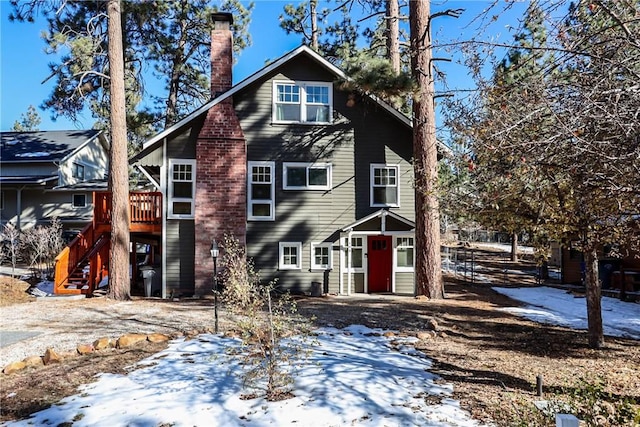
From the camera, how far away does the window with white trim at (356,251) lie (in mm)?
13938

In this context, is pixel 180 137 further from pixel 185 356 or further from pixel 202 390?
pixel 202 390

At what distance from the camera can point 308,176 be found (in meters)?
13.9

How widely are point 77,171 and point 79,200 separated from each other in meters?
2.91

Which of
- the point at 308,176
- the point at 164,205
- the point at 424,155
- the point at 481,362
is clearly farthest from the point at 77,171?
the point at 481,362

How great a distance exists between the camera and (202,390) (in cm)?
482

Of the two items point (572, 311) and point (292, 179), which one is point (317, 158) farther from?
point (572, 311)

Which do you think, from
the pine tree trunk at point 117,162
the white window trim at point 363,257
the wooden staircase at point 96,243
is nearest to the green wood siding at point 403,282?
the white window trim at point 363,257

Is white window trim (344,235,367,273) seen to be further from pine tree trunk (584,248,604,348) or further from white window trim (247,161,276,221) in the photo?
pine tree trunk (584,248,604,348)

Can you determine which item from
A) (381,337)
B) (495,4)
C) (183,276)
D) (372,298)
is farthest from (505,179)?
(183,276)

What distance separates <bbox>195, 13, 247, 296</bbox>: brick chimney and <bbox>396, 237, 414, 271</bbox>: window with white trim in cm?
519

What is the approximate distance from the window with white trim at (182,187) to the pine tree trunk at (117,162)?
1347 mm

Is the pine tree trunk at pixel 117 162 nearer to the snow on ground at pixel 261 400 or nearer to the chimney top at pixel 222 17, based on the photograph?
the chimney top at pixel 222 17

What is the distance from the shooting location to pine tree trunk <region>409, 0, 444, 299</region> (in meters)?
11.6

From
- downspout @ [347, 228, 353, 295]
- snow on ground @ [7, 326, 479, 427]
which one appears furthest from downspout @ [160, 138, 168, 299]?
snow on ground @ [7, 326, 479, 427]
